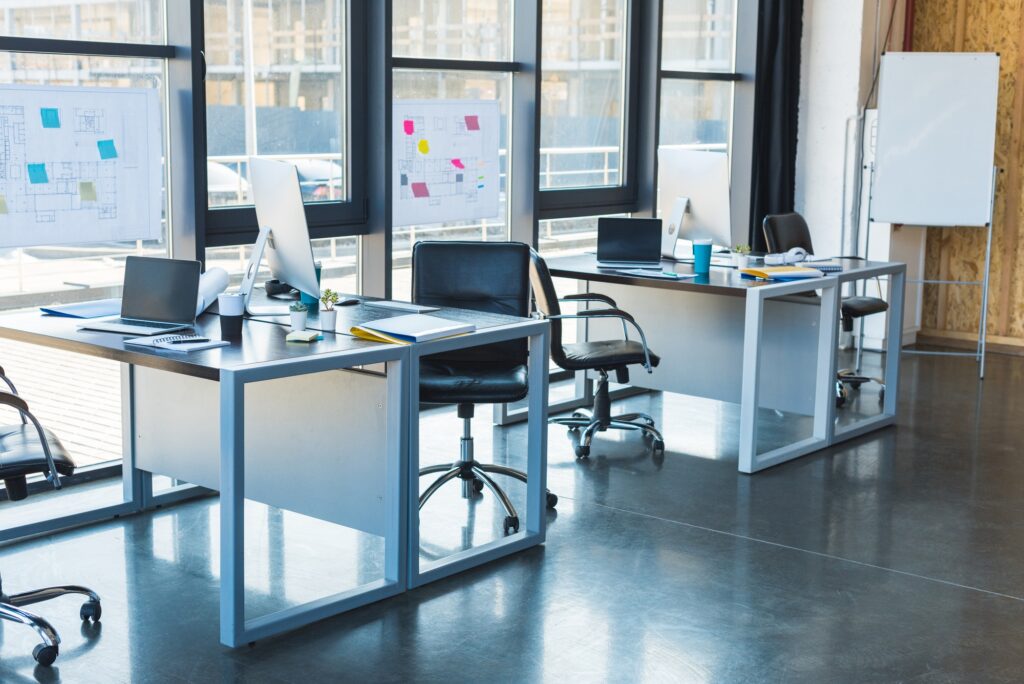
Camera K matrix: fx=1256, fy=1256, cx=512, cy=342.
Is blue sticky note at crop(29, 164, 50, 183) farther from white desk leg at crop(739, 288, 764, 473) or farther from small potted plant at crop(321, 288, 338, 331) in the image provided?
white desk leg at crop(739, 288, 764, 473)

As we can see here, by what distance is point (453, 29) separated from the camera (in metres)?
5.92

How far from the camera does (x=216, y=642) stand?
3.30 meters

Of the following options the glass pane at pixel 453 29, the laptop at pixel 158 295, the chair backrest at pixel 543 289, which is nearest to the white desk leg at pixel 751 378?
the chair backrest at pixel 543 289

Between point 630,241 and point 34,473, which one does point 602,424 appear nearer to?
point 630,241

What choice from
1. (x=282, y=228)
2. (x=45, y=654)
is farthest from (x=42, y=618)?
(x=282, y=228)

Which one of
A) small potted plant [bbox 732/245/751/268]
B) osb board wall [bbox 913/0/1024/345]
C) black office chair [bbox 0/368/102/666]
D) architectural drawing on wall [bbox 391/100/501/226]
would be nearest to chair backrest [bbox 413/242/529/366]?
architectural drawing on wall [bbox 391/100/501/226]

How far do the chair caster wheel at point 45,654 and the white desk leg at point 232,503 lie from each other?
42 cm

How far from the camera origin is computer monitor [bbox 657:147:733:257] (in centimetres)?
553

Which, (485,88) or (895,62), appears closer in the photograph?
(485,88)

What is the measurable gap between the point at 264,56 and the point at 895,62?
395 cm

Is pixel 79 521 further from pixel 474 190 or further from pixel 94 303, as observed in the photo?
pixel 474 190

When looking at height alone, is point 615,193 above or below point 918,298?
above

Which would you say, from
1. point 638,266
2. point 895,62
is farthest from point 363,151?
point 895,62

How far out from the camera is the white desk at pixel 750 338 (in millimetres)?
5043
